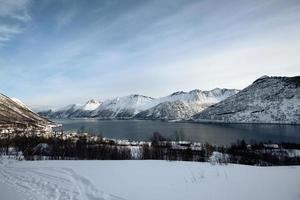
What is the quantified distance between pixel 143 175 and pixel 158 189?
12.5 ft

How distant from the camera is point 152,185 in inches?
582

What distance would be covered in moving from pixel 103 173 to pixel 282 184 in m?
11.3

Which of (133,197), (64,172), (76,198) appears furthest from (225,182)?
(64,172)

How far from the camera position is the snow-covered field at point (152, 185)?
12617 millimetres

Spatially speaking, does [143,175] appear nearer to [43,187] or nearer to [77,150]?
[43,187]

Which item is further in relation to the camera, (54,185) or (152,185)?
(54,185)

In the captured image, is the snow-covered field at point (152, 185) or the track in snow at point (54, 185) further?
the track in snow at point (54, 185)

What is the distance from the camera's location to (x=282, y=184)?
14.0m

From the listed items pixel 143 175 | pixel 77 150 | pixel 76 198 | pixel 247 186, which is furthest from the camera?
pixel 77 150

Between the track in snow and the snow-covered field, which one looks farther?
the track in snow

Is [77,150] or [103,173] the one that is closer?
[103,173]

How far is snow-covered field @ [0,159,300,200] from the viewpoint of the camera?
1262 centimetres

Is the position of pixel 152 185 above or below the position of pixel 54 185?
below

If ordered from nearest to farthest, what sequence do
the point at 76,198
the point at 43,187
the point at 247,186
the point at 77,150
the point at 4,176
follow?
the point at 76,198
the point at 247,186
the point at 43,187
the point at 4,176
the point at 77,150
